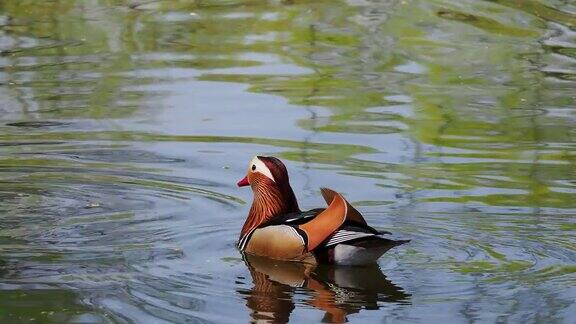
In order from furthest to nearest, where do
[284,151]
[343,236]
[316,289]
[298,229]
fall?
[284,151] < [298,229] < [343,236] < [316,289]

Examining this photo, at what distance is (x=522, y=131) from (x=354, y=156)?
152 centimetres

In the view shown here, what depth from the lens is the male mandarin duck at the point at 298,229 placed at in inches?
301

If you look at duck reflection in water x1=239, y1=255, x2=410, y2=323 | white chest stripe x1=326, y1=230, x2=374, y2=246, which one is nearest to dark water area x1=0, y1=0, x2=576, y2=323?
duck reflection in water x1=239, y1=255, x2=410, y2=323

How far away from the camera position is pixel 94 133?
10.8 meters

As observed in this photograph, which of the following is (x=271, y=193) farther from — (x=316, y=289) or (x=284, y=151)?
(x=284, y=151)

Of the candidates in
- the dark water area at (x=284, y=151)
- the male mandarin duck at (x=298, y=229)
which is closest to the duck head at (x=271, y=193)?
the male mandarin duck at (x=298, y=229)

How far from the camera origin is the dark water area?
724cm

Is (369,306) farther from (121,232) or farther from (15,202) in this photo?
(15,202)

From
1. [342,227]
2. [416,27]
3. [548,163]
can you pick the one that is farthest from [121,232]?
[416,27]

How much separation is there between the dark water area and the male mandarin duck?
99 mm

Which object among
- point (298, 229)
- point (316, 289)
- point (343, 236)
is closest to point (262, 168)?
point (298, 229)

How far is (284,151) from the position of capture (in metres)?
10.4

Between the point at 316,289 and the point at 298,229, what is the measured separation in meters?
0.56

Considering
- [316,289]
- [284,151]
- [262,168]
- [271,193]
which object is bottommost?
[284,151]
